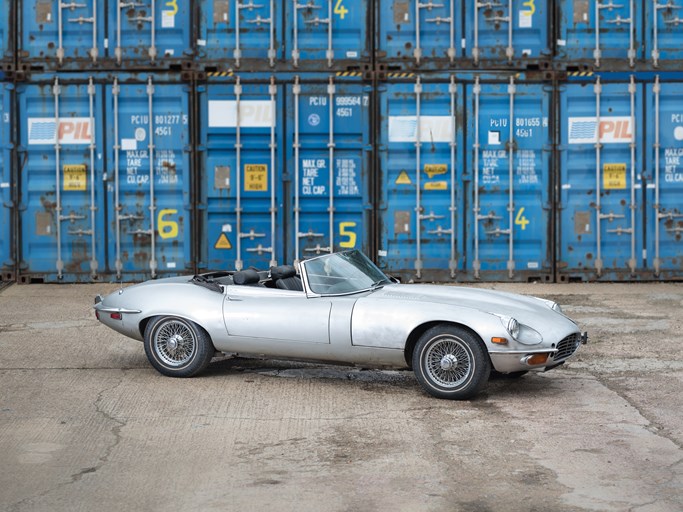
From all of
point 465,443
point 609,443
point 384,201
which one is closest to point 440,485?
point 465,443

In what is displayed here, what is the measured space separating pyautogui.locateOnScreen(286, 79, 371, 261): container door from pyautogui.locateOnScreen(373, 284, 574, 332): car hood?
7325 millimetres

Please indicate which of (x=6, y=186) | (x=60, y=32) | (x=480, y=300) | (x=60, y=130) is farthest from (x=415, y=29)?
(x=480, y=300)

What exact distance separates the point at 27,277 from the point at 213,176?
313 centimetres

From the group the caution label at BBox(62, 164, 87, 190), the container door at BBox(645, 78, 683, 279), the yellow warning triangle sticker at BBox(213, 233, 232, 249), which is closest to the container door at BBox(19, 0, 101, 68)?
the caution label at BBox(62, 164, 87, 190)

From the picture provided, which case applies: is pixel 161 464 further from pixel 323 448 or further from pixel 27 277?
pixel 27 277

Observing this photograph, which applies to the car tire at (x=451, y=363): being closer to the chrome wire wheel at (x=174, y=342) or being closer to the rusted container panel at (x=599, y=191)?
the chrome wire wheel at (x=174, y=342)

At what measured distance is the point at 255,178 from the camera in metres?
16.7

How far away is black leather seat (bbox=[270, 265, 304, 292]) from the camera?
9.17 m

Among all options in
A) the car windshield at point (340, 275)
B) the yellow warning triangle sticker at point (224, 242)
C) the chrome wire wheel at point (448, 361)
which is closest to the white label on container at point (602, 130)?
the yellow warning triangle sticker at point (224, 242)

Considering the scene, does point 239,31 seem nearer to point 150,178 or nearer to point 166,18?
point 166,18

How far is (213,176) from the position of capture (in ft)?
54.7

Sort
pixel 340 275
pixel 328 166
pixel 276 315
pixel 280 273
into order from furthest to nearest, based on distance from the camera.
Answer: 1. pixel 328 166
2. pixel 280 273
3. pixel 340 275
4. pixel 276 315

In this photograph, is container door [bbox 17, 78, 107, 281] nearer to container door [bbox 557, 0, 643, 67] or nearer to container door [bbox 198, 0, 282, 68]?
container door [bbox 198, 0, 282, 68]

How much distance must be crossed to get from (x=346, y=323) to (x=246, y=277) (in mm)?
1121
